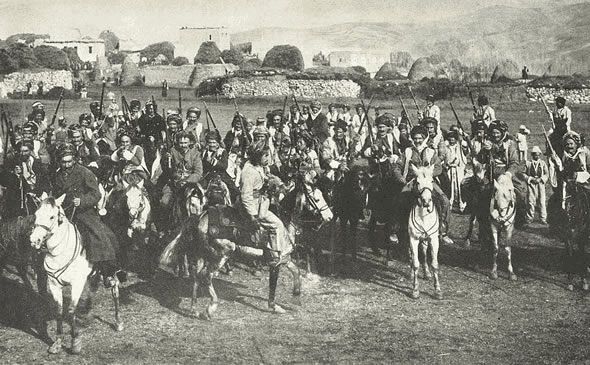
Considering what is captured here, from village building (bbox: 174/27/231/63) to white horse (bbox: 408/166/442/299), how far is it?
118 meters

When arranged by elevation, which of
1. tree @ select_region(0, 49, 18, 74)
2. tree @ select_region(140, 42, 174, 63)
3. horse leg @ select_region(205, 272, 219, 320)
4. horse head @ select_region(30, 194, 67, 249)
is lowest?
horse leg @ select_region(205, 272, 219, 320)

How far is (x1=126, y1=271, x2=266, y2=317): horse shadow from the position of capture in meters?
10.7

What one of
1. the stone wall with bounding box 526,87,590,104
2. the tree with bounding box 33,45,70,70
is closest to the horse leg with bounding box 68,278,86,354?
the stone wall with bounding box 526,87,590,104

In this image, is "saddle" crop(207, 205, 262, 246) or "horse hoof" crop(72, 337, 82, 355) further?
"saddle" crop(207, 205, 262, 246)

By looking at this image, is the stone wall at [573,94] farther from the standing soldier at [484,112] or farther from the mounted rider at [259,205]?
the mounted rider at [259,205]

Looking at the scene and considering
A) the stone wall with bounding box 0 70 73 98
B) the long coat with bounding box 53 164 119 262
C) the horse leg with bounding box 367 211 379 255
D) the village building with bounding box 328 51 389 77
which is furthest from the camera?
Result: the village building with bounding box 328 51 389 77

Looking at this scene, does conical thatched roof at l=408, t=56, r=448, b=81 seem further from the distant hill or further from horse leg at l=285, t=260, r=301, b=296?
horse leg at l=285, t=260, r=301, b=296

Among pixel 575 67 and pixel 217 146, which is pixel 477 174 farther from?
pixel 575 67

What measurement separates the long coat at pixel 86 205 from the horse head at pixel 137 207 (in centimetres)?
116

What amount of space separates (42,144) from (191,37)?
118m

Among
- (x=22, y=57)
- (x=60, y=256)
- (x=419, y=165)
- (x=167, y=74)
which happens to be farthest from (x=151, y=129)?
(x=167, y=74)

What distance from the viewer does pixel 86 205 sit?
9.48 m

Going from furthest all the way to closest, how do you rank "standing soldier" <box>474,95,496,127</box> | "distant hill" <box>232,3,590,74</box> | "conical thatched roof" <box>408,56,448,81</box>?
"distant hill" <box>232,3,590,74</box>
"conical thatched roof" <box>408,56,448,81</box>
"standing soldier" <box>474,95,496,127</box>

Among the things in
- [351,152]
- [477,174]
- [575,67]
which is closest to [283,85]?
[351,152]
